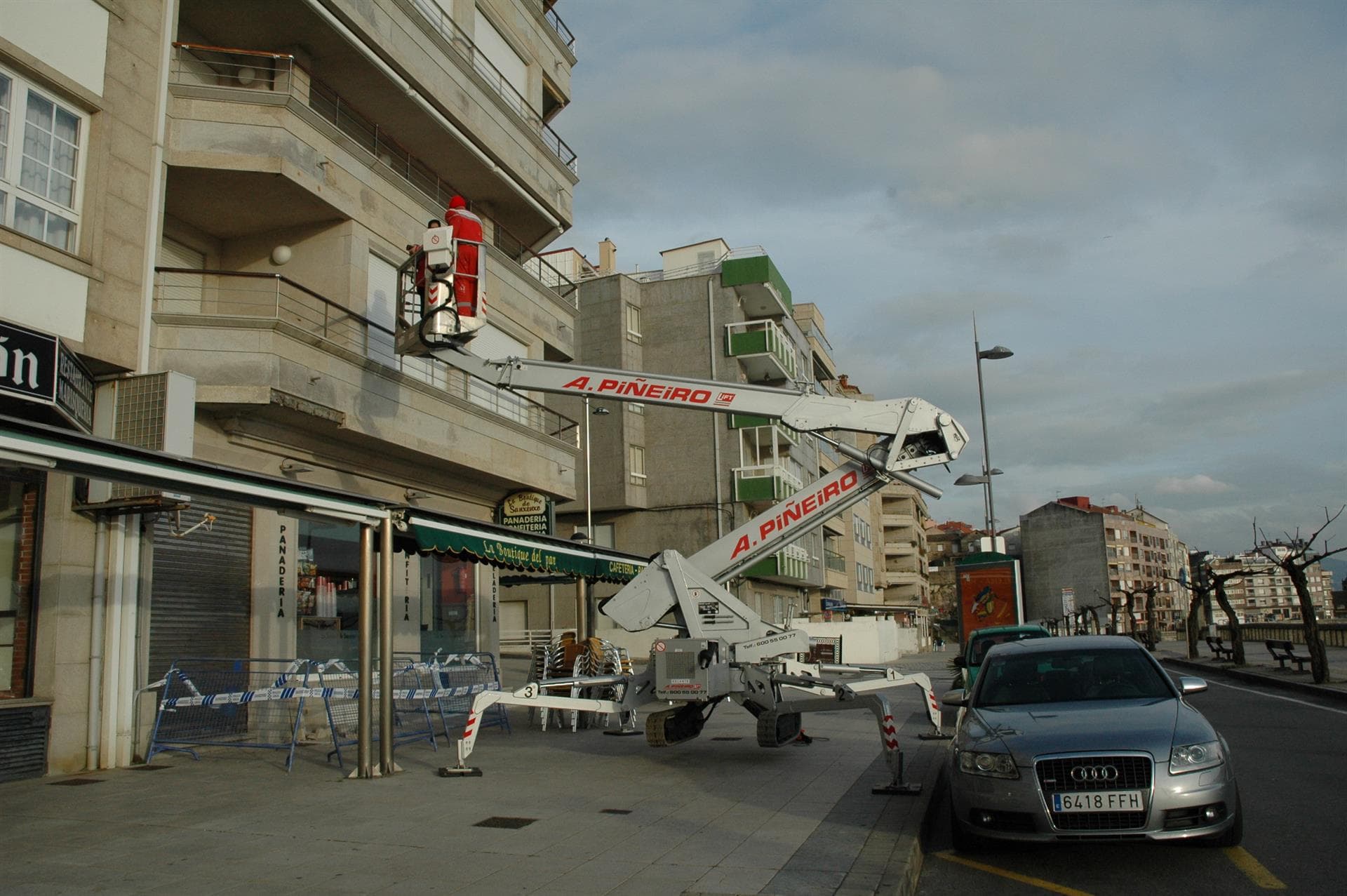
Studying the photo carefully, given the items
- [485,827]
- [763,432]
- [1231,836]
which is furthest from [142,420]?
[763,432]

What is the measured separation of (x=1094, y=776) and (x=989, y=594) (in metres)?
21.3

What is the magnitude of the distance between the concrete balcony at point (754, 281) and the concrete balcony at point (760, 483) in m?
7.96

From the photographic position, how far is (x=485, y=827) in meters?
7.83

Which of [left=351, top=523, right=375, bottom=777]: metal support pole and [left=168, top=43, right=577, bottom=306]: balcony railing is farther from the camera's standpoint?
[left=168, top=43, right=577, bottom=306]: balcony railing

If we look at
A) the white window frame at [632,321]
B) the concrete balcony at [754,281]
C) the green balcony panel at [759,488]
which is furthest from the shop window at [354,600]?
the concrete balcony at [754,281]

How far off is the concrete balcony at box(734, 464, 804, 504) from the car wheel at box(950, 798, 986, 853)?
31.8 metres

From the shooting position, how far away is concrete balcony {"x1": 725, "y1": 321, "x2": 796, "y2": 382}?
41.7 metres

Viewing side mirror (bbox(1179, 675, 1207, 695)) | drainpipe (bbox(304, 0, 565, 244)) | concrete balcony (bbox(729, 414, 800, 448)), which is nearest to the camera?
side mirror (bbox(1179, 675, 1207, 695))

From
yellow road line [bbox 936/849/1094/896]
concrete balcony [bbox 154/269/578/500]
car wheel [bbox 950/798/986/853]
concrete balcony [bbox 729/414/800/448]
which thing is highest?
concrete balcony [bbox 729/414/800/448]

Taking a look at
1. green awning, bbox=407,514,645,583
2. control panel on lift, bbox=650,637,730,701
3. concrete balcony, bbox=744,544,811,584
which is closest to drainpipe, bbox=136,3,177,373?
green awning, bbox=407,514,645,583

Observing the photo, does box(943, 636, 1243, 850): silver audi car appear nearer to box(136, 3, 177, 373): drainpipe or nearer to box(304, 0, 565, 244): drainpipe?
box(136, 3, 177, 373): drainpipe

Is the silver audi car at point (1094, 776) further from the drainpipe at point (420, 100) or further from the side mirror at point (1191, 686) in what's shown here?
the drainpipe at point (420, 100)

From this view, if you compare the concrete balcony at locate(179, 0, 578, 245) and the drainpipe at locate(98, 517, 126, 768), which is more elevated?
the concrete balcony at locate(179, 0, 578, 245)

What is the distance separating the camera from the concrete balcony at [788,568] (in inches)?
1528
